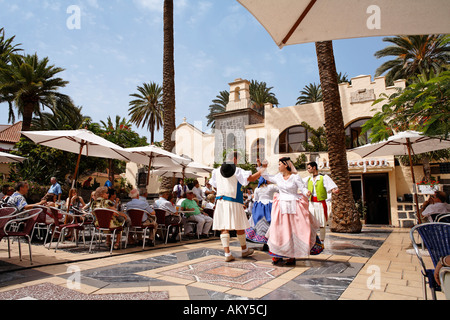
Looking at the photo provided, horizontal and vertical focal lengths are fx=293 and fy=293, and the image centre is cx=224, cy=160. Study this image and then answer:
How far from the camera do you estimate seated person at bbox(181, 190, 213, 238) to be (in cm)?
781

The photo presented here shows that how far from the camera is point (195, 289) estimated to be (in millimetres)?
3359

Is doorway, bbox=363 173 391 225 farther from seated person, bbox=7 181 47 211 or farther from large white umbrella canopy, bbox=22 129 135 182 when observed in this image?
seated person, bbox=7 181 47 211

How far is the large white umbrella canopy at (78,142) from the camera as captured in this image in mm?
6863

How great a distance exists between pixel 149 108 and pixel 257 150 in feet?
57.5

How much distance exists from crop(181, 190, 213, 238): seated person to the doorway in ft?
38.0

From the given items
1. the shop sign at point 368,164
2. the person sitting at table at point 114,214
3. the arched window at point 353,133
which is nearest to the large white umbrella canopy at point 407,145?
the person sitting at table at point 114,214

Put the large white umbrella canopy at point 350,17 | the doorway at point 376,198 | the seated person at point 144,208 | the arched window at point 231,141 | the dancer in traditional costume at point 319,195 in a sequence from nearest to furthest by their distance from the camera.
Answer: the large white umbrella canopy at point 350,17
the seated person at point 144,208
the dancer in traditional costume at point 319,195
the doorway at point 376,198
the arched window at point 231,141

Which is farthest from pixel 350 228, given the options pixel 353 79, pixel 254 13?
pixel 353 79

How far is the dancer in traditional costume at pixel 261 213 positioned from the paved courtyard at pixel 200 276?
15.1 inches

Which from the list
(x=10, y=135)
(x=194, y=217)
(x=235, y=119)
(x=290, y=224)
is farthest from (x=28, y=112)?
(x=290, y=224)

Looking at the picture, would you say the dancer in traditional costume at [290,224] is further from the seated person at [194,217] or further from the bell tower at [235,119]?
the bell tower at [235,119]

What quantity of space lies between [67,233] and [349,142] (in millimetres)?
15904

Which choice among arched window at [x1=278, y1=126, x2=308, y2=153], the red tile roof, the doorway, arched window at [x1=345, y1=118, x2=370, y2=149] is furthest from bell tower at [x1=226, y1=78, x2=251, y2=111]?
the red tile roof

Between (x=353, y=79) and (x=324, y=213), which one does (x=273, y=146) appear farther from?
(x=324, y=213)
